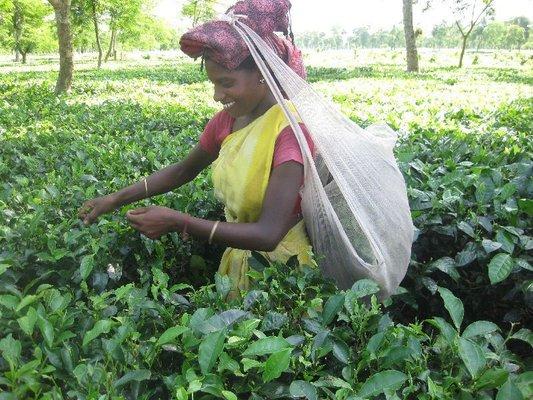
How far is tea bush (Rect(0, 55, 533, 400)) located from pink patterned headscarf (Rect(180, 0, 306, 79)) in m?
0.76

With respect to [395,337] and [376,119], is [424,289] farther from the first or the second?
[376,119]

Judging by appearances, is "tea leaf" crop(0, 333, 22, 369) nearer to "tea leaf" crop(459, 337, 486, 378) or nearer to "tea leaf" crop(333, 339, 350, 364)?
"tea leaf" crop(333, 339, 350, 364)

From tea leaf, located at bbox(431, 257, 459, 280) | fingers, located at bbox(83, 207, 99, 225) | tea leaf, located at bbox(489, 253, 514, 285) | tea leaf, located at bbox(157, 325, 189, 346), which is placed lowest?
tea leaf, located at bbox(431, 257, 459, 280)

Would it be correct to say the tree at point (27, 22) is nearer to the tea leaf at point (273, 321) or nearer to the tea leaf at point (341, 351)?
the tea leaf at point (273, 321)

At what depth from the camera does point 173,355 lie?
1.22 meters

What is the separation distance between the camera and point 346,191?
1755mm

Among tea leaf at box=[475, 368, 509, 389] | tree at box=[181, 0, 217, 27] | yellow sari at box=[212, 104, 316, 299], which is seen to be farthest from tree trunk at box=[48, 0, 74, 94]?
tree at box=[181, 0, 217, 27]

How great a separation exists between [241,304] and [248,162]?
0.62 m

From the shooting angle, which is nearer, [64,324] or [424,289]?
[64,324]

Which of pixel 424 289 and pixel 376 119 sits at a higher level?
pixel 376 119

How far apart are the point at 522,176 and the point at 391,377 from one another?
1.86 metres

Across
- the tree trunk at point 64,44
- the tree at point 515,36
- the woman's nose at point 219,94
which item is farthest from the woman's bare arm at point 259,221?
the tree at point 515,36

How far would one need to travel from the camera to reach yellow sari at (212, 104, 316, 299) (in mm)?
1853

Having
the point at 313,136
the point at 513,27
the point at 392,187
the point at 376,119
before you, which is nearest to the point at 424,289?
the point at 392,187
